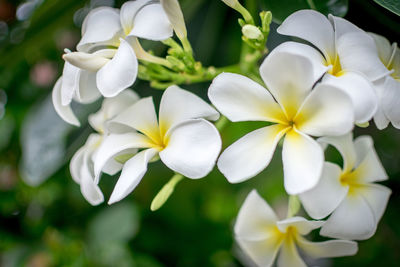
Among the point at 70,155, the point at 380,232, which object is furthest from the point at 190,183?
the point at 380,232

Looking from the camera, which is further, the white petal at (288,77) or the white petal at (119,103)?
the white petal at (119,103)

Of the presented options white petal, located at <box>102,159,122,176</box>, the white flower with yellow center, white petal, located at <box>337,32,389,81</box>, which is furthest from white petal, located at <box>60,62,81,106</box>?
white petal, located at <box>337,32,389,81</box>

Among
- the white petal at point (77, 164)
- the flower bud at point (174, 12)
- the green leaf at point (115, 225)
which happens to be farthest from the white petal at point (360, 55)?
the green leaf at point (115, 225)

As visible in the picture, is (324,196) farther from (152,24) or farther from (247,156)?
(152,24)

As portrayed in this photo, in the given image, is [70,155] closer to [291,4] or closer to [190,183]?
[190,183]

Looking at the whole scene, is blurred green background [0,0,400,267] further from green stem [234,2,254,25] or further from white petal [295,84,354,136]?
white petal [295,84,354,136]

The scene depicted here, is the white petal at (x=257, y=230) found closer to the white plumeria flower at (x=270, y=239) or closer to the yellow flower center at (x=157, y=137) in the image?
the white plumeria flower at (x=270, y=239)
